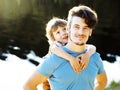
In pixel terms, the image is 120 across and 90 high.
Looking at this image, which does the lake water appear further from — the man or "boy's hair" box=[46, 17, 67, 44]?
the man

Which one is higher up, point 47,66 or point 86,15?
point 86,15

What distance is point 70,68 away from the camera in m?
3.40

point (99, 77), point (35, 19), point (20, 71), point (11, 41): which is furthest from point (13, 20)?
point (99, 77)

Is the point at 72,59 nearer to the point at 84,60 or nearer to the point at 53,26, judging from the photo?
the point at 84,60

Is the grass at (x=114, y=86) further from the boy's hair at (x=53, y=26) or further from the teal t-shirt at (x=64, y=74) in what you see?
the teal t-shirt at (x=64, y=74)

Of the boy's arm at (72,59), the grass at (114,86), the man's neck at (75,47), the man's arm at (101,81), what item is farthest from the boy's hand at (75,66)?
the grass at (114,86)

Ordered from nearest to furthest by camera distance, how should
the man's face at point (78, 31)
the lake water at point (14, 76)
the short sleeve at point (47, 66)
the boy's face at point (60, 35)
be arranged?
1. the short sleeve at point (47, 66)
2. the man's face at point (78, 31)
3. the boy's face at point (60, 35)
4. the lake water at point (14, 76)

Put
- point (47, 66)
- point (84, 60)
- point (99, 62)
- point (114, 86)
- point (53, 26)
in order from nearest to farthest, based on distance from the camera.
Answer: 1. point (47, 66)
2. point (84, 60)
3. point (99, 62)
4. point (53, 26)
5. point (114, 86)

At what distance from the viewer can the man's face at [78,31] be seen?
3426 millimetres

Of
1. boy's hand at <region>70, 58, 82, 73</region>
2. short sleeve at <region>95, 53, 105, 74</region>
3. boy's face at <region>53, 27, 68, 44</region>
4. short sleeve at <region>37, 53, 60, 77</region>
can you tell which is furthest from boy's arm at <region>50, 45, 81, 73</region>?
boy's face at <region>53, 27, 68, 44</region>

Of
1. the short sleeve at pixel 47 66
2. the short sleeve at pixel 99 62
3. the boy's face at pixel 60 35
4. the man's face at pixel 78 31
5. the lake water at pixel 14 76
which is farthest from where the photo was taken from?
the lake water at pixel 14 76

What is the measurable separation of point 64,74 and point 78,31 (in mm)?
387

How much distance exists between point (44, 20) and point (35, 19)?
2326 mm

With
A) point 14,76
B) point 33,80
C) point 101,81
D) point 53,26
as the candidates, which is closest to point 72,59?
point 33,80
